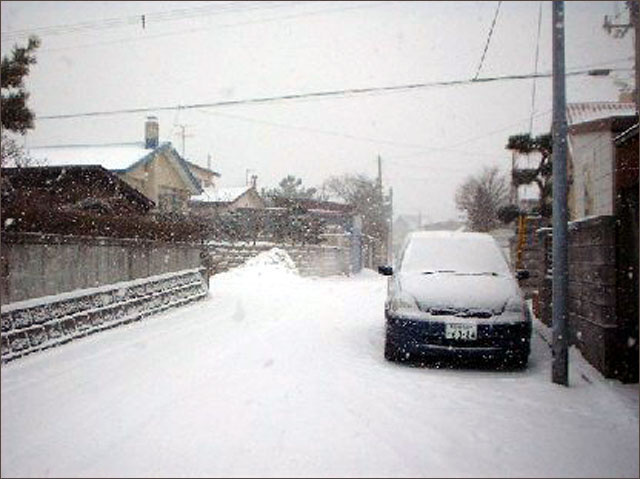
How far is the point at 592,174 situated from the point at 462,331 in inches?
475

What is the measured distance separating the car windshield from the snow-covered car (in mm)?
88

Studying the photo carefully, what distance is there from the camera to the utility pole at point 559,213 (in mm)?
6293

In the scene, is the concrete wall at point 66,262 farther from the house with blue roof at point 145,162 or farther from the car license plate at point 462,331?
the house with blue roof at point 145,162

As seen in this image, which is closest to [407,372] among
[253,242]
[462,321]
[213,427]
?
[462,321]

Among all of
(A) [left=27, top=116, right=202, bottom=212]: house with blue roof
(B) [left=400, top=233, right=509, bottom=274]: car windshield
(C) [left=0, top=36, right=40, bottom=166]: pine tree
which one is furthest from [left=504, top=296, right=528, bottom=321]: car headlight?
(A) [left=27, top=116, right=202, bottom=212]: house with blue roof

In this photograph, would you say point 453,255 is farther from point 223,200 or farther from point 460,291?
point 223,200

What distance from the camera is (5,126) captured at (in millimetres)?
11633

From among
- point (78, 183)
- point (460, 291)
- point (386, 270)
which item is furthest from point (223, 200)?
point (460, 291)

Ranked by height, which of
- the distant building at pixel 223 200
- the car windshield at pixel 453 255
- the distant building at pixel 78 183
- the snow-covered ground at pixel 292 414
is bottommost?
the snow-covered ground at pixel 292 414

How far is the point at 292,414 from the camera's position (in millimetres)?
5066

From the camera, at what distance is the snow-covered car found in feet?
22.5

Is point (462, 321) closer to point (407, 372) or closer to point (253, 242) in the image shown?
point (407, 372)

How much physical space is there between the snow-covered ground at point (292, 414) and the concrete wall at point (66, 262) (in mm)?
893

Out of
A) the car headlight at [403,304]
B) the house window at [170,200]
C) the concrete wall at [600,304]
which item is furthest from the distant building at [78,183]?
the concrete wall at [600,304]
